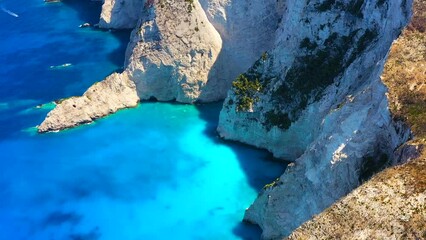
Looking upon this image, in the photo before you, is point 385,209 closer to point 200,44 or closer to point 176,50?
point 200,44

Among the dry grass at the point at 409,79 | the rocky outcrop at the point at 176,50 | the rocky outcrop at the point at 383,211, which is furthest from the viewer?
the rocky outcrop at the point at 176,50

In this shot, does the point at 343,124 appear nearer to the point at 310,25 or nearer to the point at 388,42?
the point at 388,42

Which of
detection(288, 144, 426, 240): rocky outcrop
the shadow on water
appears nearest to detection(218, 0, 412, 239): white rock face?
the shadow on water

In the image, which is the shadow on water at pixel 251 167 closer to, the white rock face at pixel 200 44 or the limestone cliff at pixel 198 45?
the white rock face at pixel 200 44

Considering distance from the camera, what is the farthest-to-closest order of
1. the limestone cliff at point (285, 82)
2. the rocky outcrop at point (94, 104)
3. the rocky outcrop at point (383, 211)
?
Result: the rocky outcrop at point (94, 104) < the limestone cliff at point (285, 82) < the rocky outcrop at point (383, 211)

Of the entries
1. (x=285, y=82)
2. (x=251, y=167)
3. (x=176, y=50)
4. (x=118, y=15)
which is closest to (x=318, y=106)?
(x=285, y=82)

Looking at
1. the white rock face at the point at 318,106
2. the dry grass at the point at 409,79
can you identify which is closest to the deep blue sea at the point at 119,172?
the white rock face at the point at 318,106

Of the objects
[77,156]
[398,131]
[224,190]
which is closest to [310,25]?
[224,190]
